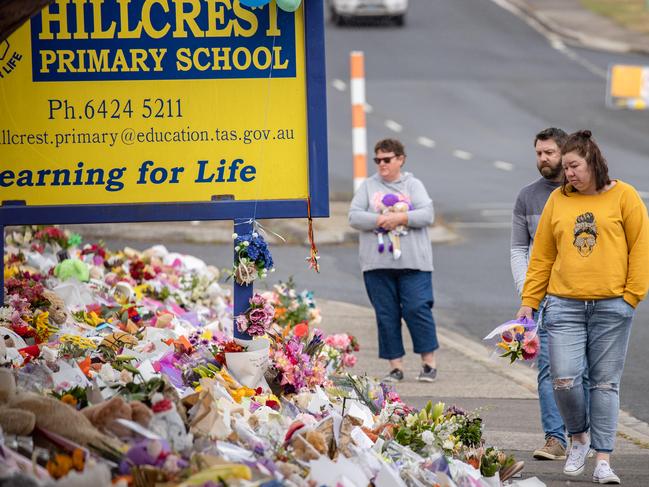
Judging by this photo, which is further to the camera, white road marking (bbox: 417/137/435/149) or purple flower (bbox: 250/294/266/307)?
white road marking (bbox: 417/137/435/149)

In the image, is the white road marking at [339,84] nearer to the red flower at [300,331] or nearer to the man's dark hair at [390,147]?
the man's dark hair at [390,147]

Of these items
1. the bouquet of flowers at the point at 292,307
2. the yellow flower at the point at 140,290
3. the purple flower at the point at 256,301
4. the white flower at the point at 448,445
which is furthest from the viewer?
the yellow flower at the point at 140,290

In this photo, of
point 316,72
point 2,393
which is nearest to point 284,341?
point 316,72

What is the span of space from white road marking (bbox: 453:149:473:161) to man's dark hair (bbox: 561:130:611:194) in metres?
16.5

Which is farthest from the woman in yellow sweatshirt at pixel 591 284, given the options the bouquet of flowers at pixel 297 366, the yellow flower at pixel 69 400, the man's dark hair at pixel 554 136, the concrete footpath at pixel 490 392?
the yellow flower at pixel 69 400

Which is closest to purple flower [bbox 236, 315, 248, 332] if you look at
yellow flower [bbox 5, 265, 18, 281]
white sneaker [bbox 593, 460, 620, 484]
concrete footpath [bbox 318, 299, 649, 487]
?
concrete footpath [bbox 318, 299, 649, 487]

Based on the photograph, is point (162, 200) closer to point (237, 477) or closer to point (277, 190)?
point (277, 190)

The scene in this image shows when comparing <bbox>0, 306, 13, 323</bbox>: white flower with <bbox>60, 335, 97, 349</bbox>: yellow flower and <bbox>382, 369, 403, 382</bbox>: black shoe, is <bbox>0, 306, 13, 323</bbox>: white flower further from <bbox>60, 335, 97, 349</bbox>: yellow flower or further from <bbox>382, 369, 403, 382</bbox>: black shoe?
<bbox>382, 369, 403, 382</bbox>: black shoe

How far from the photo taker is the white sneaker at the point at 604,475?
23.2 feet

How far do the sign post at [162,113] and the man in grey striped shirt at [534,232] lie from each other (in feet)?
4.65

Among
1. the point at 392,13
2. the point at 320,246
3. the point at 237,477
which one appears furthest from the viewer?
the point at 392,13

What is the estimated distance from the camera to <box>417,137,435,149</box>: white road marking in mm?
24625

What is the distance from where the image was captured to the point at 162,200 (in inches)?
287

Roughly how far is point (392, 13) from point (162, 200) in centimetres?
3092
